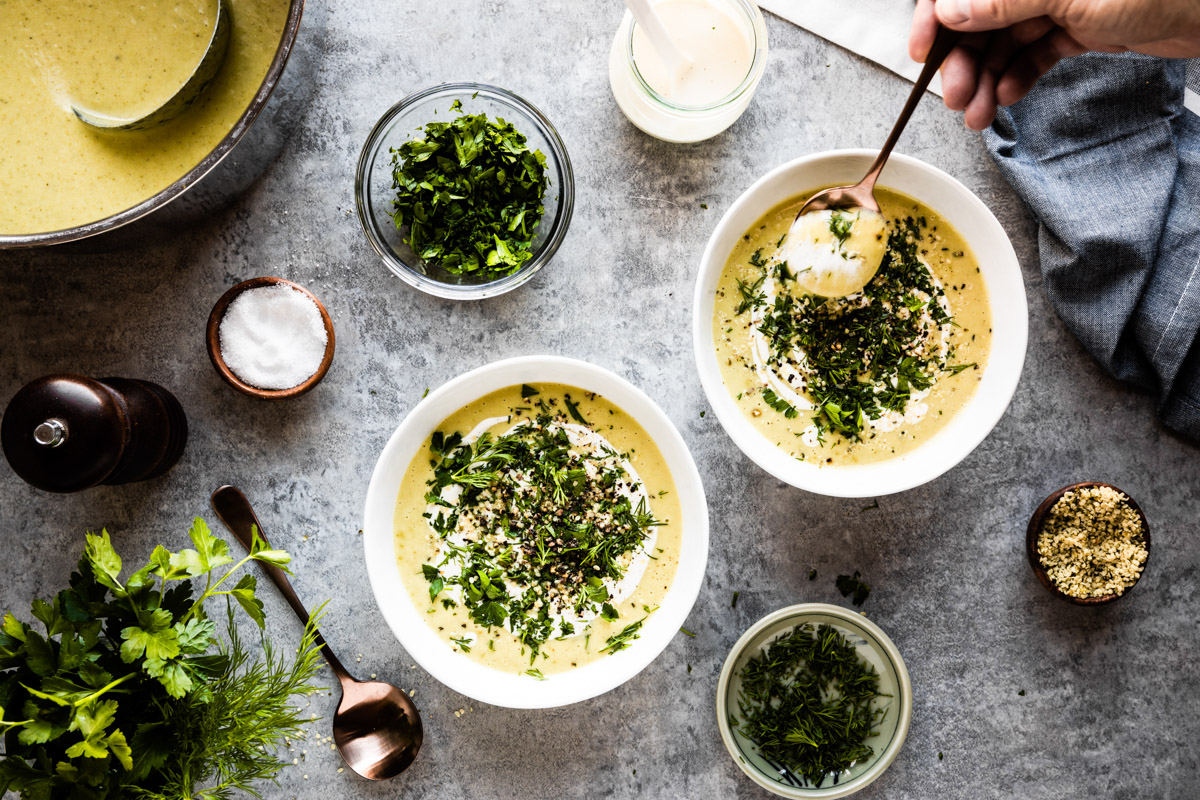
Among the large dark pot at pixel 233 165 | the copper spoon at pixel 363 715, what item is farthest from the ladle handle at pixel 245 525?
the large dark pot at pixel 233 165

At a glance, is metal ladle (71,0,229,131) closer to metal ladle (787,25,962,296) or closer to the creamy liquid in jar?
the creamy liquid in jar

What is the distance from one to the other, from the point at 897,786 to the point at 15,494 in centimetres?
240

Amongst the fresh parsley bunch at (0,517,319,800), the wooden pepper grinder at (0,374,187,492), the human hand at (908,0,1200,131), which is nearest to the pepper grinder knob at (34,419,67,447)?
the wooden pepper grinder at (0,374,187,492)

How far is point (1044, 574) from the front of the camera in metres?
2.03

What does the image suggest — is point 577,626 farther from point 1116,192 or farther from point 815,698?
point 1116,192

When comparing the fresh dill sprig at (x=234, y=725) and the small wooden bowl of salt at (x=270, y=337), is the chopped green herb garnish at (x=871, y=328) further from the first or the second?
the fresh dill sprig at (x=234, y=725)

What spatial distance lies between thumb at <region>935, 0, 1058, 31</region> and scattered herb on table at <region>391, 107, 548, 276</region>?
3.06ft

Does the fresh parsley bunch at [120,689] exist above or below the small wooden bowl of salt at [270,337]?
below

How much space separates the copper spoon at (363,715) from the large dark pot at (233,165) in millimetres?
673

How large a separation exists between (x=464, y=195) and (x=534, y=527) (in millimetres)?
818

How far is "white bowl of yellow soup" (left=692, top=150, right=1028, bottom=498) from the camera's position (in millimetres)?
1947

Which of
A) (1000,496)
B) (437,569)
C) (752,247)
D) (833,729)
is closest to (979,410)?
Answer: (1000,496)

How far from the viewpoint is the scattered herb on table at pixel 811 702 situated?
6.64 ft

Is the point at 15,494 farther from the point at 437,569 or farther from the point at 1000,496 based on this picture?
the point at 1000,496
